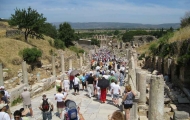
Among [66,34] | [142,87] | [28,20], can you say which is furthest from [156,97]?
[66,34]

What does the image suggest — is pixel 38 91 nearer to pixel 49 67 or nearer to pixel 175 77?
pixel 175 77

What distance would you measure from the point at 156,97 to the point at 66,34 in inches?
2201

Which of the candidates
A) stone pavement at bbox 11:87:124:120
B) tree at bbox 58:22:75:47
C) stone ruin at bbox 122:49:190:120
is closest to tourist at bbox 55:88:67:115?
stone pavement at bbox 11:87:124:120

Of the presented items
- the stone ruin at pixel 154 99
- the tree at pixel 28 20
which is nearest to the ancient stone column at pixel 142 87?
the stone ruin at pixel 154 99

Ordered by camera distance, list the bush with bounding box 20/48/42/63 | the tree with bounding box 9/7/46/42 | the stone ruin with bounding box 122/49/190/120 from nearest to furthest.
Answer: the stone ruin with bounding box 122/49/190/120, the bush with bounding box 20/48/42/63, the tree with bounding box 9/7/46/42

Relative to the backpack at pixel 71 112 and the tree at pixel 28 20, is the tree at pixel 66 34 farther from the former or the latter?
the backpack at pixel 71 112

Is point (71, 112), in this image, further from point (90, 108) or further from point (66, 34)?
point (66, 34)

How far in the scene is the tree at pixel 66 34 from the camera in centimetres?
6212

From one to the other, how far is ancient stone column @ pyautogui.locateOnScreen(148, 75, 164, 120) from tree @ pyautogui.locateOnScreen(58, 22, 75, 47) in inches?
2180

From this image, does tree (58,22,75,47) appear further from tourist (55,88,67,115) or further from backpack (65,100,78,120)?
backpack (65,100,78,120)

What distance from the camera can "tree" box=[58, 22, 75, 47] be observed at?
204ft

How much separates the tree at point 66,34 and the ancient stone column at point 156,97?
55371 mm

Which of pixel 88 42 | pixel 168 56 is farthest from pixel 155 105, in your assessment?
pixel 88 42

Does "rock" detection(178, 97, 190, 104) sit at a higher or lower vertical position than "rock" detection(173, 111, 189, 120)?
lower
